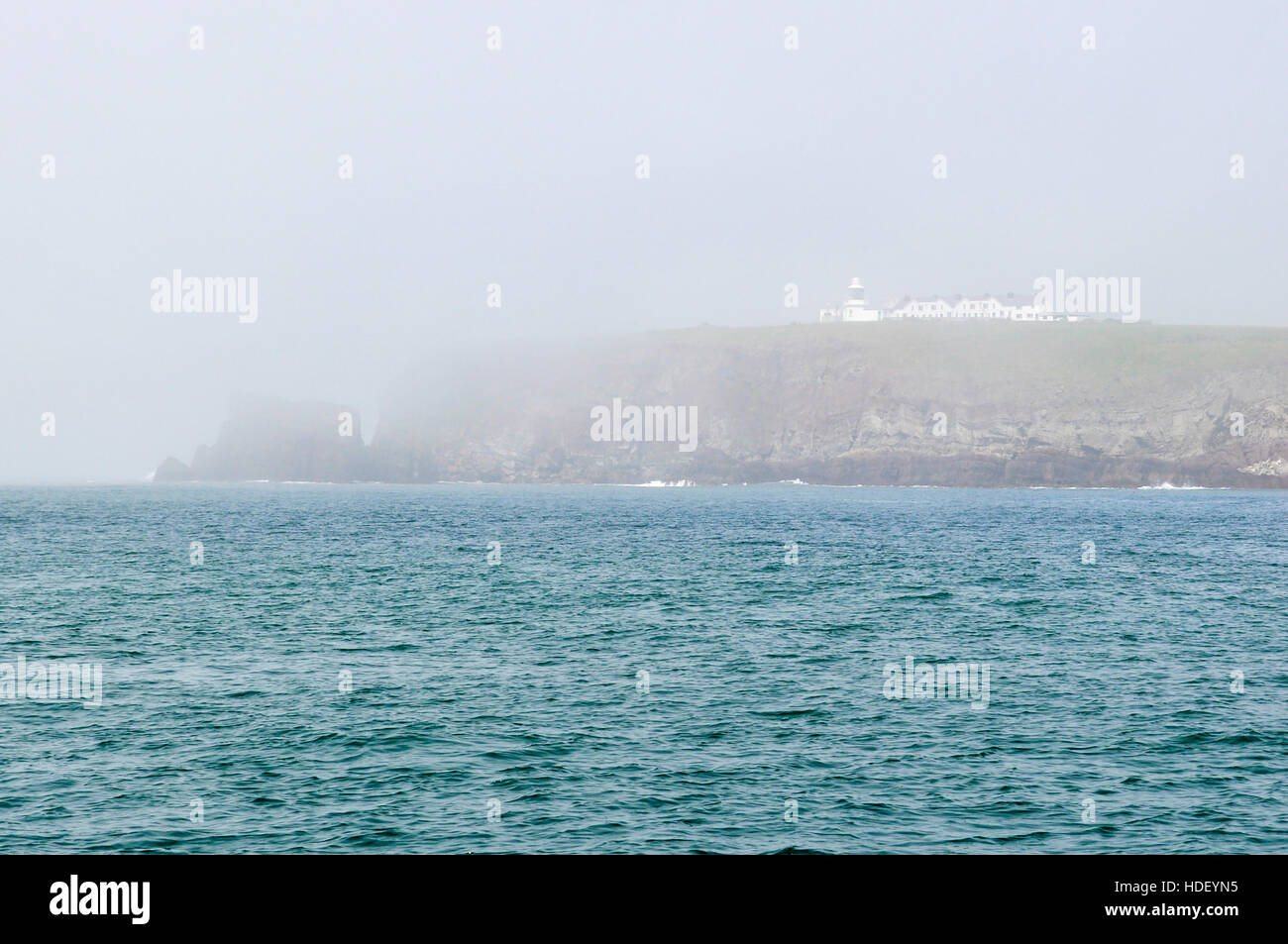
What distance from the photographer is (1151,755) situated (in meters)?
24.0

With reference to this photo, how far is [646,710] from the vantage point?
2845cm

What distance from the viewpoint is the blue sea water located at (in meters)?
19.4

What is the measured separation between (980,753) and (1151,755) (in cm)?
365

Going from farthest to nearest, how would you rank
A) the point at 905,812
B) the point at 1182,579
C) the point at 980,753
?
1. the point at 1182,579
2. the point at 980,753
3. the point at 905,812

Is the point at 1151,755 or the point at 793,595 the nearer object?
the point at 1151,755

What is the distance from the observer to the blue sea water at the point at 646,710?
765 inches

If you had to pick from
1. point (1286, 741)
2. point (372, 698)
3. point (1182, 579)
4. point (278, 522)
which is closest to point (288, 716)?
point (372, 698)

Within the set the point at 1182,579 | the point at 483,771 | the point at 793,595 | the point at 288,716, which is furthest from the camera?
the point at 1182,579

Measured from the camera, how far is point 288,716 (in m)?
27.8

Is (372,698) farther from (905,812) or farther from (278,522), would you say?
(278,522)
